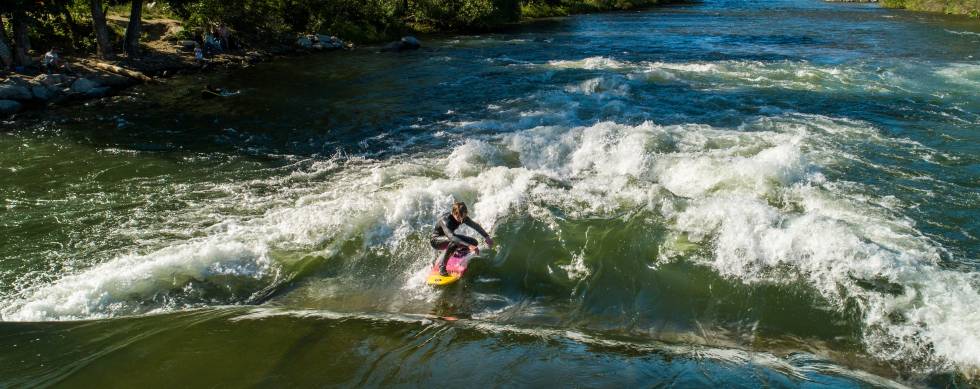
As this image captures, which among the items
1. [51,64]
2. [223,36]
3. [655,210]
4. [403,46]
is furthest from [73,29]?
[655,210]

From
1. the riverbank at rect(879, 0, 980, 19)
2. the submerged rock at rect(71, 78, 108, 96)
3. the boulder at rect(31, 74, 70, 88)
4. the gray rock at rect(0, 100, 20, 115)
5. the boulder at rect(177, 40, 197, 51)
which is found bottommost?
the gray rock at rect(0, 100, 20, 115)

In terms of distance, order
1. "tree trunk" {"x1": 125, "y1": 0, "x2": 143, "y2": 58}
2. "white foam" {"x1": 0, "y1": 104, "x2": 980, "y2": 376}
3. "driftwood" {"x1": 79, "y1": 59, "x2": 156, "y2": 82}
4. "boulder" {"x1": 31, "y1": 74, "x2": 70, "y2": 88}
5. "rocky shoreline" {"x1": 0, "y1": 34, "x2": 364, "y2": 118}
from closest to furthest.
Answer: "white foam" {"x1": 0, "y1": 104, "x2": 980, "y2": 376}, "rocky shoreline" {"x1": 0, "y1": 34, "x2": 364, "y2": 118}, "boulder" {"x1": 31, "y1": 74, "x2": 70, "y2": 88}, "driftwood" {"x1": 79, "y1": 59, "x2": 156, "y2": 82}, "tree trunk" {"x1": 125, "y1": 0, "x2": 143, "y2": 58}

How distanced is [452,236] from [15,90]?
2199 centimetres

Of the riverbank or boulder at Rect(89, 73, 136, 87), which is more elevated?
the riverbank

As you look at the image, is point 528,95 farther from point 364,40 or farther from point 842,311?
point 364,40

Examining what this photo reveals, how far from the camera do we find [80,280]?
983 centimetres

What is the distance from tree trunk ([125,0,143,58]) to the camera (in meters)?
27.6

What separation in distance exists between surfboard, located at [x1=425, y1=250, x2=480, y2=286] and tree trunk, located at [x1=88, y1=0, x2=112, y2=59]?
2607cm

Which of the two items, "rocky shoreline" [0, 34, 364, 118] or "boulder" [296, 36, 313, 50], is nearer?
"rocky shoreline" [0, 34, 364, 118]

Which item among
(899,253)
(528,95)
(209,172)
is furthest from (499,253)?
(528,95)

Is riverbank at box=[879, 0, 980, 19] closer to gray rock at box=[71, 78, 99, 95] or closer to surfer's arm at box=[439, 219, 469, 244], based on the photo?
surfer's arm at box=[439, 219, 469, 244]

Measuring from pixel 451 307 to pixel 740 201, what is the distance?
21.4ft

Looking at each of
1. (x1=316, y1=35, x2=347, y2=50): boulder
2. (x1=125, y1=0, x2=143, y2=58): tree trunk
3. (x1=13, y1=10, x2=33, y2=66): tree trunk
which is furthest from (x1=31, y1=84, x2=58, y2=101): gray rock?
(x1=316, y1=35, x2=347, y2=50): boulder

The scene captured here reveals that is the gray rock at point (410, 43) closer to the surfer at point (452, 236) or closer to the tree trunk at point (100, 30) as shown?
the tree trunk at point (100, 30)
